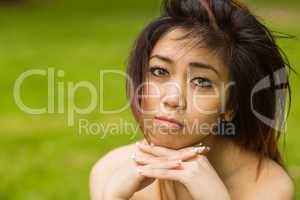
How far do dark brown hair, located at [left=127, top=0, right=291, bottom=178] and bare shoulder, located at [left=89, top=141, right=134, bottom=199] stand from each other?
506 mm

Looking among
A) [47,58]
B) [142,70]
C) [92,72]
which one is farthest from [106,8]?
[142,70]

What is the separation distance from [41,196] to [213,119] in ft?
8.29

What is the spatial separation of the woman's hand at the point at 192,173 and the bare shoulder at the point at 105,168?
1.99 ft

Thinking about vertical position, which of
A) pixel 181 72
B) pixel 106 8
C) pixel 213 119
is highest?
pixel 181 72

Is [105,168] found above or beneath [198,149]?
beneath

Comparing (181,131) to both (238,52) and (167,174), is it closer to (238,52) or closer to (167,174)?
(167,174)

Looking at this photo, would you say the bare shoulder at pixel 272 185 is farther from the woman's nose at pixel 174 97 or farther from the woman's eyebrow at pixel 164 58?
the woman's eyebrow at pixel 164 58

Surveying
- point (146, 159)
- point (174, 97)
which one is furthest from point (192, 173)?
point (174, 97)

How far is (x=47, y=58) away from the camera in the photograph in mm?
12086

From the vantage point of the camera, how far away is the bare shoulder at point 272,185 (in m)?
3.53

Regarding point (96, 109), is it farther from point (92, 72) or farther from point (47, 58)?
point (47, 58)

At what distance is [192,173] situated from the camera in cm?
329

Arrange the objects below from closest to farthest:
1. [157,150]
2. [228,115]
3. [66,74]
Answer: [157,150] → [228,115] → [66,74]

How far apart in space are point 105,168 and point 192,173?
84 centimetres
